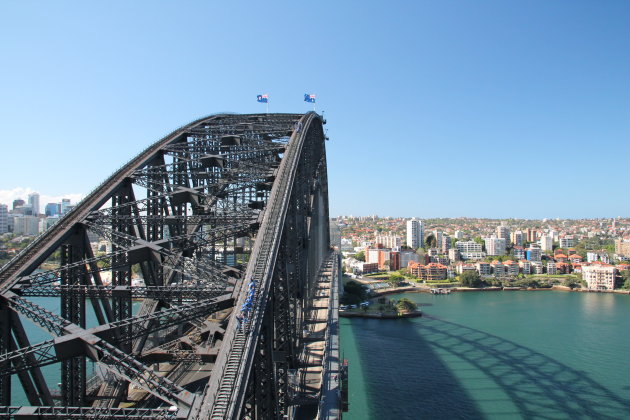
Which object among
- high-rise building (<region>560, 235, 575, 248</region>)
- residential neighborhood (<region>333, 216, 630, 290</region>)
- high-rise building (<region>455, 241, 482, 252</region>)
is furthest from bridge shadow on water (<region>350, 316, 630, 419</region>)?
high-rise building (<region>560, 235, 575, 248</region>)

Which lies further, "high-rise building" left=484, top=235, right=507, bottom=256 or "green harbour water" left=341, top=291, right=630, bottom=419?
"high-rise building" left=484, top=235, right=507, bottom=256

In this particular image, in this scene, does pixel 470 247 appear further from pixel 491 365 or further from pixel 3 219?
pixel 3 219

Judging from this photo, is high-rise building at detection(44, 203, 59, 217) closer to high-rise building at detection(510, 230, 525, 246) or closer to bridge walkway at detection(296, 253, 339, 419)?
high-rise building at detection(510, 230, 525, 246)

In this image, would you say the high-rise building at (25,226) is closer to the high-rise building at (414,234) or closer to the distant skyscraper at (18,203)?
the distant skyscraper at (18,203)

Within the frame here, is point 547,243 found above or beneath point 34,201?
beneath

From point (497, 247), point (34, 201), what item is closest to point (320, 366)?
point (497, 247)
